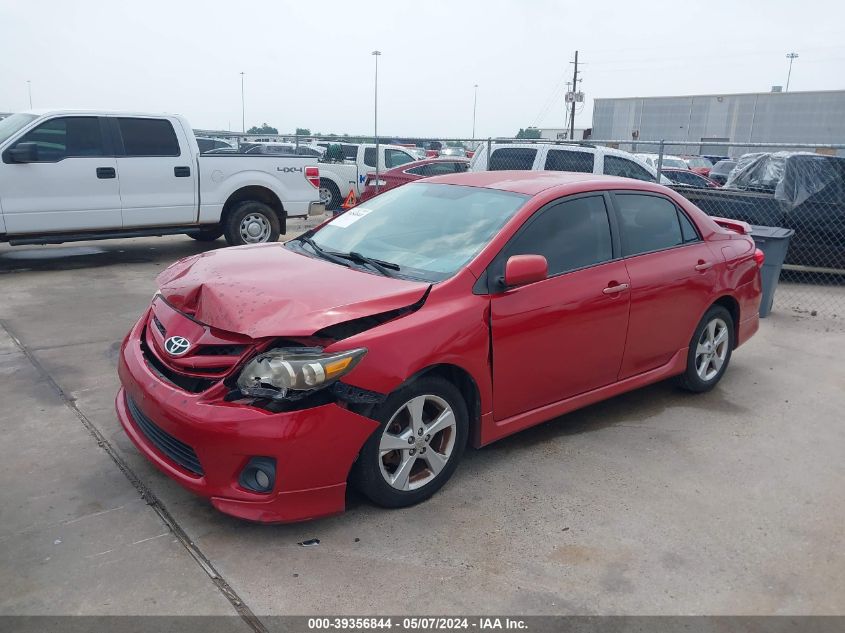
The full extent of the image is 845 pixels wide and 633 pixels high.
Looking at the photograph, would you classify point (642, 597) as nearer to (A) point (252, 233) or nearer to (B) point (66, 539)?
(B) point (66, 539)

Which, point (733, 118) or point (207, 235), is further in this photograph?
point (733, 118)

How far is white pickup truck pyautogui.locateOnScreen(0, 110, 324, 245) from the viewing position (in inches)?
320

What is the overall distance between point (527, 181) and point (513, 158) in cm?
723

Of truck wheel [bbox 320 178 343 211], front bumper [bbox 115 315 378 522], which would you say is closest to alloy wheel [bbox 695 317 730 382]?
front bumper [bbox 115 315 378 522]

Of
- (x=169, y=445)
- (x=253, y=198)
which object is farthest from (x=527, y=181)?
(x=253, y=198)

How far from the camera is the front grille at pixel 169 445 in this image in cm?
316

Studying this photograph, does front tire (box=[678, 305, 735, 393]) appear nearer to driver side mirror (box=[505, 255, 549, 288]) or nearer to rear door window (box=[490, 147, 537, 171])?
driver side mirror (box=[505, 255, 549, 288])

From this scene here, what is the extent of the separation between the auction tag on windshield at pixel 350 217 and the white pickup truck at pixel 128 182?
5.20m

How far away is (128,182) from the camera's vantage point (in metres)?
8.80

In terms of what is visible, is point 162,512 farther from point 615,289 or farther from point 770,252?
point 770,252

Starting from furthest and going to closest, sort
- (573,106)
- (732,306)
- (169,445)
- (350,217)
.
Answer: (573,106), (732,306), (350,217), (169,445)

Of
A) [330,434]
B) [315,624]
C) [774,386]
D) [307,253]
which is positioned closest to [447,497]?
[330,434]

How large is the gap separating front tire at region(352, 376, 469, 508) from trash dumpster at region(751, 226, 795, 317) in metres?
5.49

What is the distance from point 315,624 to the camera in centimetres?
267
